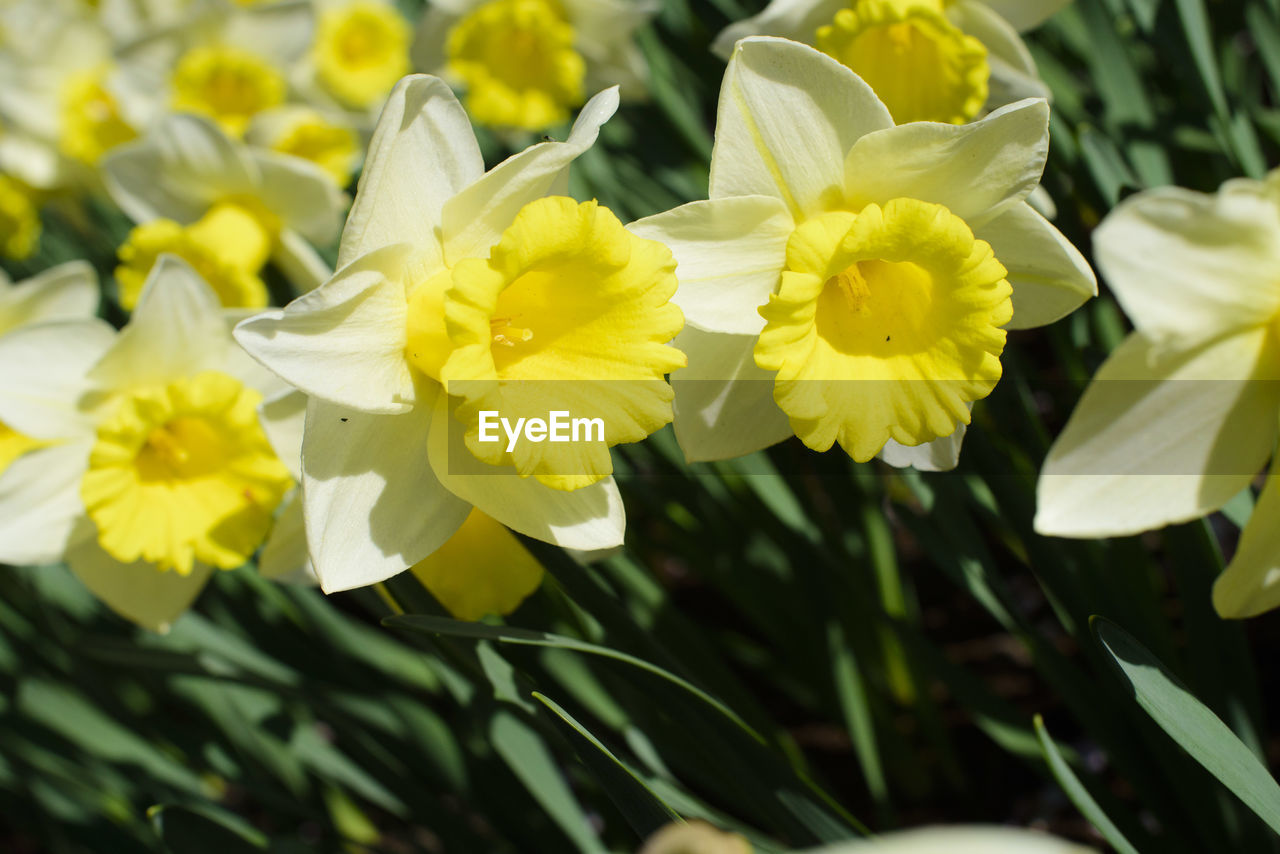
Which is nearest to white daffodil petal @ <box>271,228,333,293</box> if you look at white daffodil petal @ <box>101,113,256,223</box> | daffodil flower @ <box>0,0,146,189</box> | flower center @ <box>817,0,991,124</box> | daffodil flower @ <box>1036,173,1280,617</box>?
white daffodil petal @ <box>101,113,256,223</box>

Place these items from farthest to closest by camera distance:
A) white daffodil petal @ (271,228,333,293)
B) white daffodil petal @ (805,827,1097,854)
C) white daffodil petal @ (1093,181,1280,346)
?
white daffodil petal @ (271,228,333,293) < white daffodil petal @ (1093,181,1280,346) < white daffodil petal @ (805,827,1097,854)

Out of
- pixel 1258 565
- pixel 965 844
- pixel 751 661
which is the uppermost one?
pixel 965 844

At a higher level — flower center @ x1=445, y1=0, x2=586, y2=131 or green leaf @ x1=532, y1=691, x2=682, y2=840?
flower center @ x1=445, y1=0, x2=586, y2=131

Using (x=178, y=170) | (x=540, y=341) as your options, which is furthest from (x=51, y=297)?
(x=540, y=341)

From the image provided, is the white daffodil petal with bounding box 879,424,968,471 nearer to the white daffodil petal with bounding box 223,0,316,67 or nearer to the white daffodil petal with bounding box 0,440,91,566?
the white daffodil petal with bounding box 0,440,91,566

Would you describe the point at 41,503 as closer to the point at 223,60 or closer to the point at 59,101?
A: the point at 223,60

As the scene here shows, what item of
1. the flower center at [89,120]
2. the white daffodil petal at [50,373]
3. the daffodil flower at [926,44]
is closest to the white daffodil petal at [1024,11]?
the daffodil flower at [926,44]

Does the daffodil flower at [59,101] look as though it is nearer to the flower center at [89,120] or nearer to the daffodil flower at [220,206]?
the flower center at [89,120]

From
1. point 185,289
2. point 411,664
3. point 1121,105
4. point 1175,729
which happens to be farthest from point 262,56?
point 1175,729
